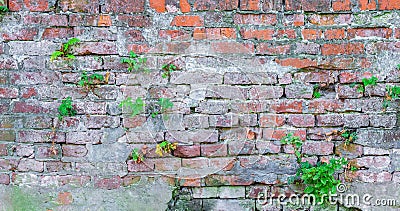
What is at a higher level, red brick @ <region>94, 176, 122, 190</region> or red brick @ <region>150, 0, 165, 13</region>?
red brick @ <region>150, 0, 165, 13</region>

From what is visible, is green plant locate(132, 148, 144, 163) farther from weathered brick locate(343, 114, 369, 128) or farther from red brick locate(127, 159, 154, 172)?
weathered brick locate(343, 114, 369, 128)

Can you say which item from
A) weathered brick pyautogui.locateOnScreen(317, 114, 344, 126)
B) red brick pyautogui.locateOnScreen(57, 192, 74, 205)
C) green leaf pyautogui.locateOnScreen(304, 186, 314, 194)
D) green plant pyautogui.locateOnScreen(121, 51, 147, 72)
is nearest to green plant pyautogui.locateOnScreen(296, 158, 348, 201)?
green leaf pyautogui.locateOnScreen(304, 186, 314, 194)

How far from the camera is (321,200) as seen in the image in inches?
89.4

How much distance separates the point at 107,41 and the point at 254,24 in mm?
831

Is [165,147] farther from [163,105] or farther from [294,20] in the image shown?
[294,20]

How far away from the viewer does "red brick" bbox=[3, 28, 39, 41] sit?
215 cm

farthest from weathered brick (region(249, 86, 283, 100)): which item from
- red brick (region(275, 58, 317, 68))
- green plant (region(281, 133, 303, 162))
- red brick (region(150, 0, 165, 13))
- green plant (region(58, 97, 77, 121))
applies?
green plant (region(58, 97, 77, 121))

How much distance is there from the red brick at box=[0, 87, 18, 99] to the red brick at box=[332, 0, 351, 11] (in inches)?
73.0

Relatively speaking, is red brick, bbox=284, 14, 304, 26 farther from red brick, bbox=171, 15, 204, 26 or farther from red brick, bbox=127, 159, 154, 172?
red brick, bbox=127, 159, 154, 172

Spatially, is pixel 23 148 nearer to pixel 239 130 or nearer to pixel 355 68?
pixel 239 130

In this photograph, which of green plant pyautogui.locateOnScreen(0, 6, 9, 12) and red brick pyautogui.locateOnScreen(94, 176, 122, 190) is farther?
red brick pyautogui.locateOnScreen(94, 176, 122, 190)

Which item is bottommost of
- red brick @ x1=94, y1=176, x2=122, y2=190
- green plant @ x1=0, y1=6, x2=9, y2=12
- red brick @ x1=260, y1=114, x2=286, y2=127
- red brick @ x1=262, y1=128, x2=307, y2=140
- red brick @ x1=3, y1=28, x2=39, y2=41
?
red brick @ x1=94, y1=176, x2=122, y2=190

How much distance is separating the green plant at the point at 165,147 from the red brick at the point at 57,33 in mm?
801

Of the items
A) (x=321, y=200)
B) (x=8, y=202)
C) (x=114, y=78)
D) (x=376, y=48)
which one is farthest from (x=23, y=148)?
(x=376, y=48)
